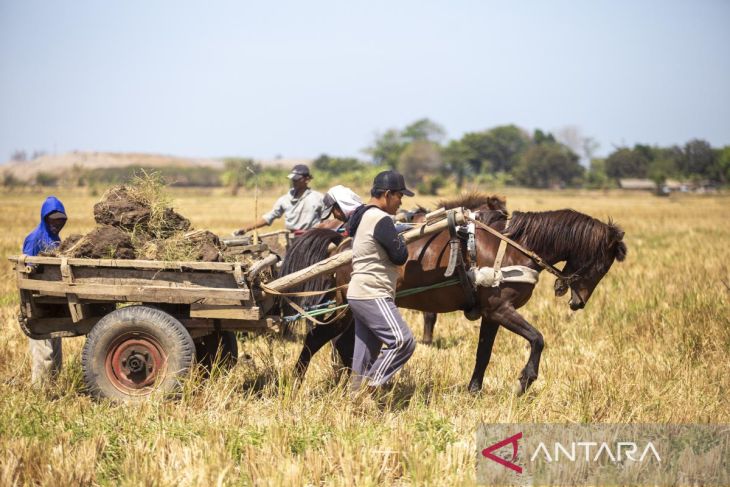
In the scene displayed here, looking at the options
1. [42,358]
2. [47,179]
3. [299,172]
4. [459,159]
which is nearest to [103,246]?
[42,358]

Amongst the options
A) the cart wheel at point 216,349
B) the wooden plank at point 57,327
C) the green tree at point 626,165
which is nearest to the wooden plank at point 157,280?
the wooden plank at point 57,327

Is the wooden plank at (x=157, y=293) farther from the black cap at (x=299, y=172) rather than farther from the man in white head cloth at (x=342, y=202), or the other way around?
the black cap at (x=299, y=172)

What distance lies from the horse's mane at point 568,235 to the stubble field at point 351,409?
1085mm

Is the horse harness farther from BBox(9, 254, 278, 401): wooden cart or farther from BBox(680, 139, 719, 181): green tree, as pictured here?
BBox(680, 139, 719, 181): green tree

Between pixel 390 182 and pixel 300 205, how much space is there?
4.18 m

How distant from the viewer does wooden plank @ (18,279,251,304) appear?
235 inches

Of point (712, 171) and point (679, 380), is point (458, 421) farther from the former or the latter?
point (712, 171)

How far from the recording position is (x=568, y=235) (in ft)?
22.4

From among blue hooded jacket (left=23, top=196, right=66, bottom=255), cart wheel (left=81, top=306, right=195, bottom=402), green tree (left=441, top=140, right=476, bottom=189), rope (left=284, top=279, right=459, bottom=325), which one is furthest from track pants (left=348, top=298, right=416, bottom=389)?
green tree (left=441, top=140, right=476, bottom=189)

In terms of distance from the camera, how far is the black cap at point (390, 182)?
5.54m

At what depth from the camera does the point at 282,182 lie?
6894 cm

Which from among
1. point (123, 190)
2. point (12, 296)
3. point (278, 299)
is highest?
point (123, 190)

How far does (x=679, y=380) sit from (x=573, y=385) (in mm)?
968

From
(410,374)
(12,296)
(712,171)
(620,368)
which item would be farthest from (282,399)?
(712,171)
